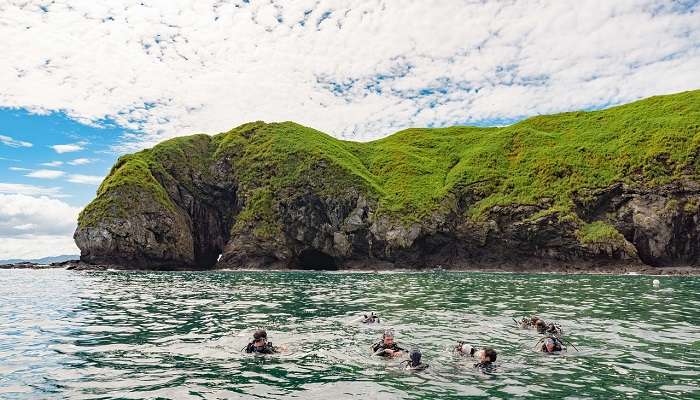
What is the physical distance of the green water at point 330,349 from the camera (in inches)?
522

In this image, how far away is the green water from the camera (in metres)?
13.3

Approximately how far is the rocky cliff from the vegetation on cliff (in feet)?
1.14

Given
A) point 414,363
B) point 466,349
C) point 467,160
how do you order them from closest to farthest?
1. point 414,363
2. point 466,349
3. point 467,160

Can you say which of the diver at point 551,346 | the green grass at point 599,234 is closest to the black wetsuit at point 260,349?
the diver at point 551,346

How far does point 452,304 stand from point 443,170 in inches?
3309

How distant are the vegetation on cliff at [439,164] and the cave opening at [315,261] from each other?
833 centimetres

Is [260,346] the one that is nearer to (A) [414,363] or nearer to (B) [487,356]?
(A) [414,363]

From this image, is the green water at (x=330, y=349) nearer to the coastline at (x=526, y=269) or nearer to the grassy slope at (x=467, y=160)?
the coastline at (x=526, y=269)

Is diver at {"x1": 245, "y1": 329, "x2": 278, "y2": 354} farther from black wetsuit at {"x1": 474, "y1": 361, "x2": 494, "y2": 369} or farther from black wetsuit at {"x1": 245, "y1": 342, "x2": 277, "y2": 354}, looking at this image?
black wetsuit at {"x1": 474, "y1": 361, "x2": 494, "y2": 369}

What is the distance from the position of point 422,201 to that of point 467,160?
1958cm

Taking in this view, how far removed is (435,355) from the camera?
58.2ft

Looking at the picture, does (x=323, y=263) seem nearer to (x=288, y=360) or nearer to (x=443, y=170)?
(x=443, y=170)

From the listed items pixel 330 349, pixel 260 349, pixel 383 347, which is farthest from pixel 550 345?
pixel 260 349

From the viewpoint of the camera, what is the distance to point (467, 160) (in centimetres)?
11031
